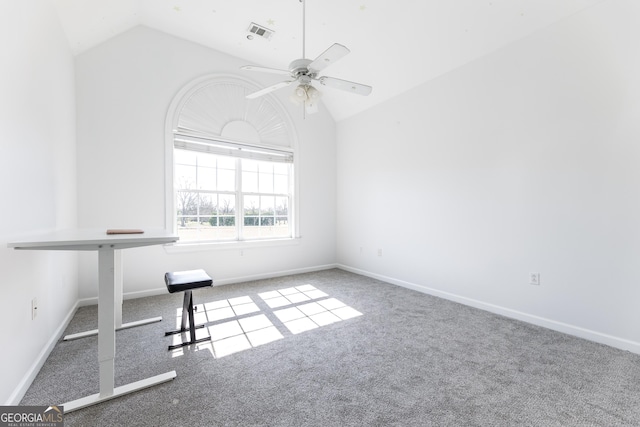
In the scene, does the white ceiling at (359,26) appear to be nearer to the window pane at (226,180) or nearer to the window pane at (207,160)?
the window pane at (207,160)

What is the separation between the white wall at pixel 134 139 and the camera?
3166 millimetres

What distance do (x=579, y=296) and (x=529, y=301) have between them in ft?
1.30

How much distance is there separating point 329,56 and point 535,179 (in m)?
2.34

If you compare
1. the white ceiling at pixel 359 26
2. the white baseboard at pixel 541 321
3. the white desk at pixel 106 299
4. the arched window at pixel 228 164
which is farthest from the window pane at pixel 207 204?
the white baseboard at pixel 541 321

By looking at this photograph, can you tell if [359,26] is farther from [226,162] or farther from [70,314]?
[70,314]

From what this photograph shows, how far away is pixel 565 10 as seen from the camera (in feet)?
7.79

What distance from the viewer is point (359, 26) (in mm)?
3180

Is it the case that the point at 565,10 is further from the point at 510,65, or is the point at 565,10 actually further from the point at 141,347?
the point at 141,347

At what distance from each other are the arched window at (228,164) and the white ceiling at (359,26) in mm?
707

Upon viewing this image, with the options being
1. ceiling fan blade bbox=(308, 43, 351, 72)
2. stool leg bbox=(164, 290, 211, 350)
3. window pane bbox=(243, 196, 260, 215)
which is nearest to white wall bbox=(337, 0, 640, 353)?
ceiling fan blade bbox=(308, 43, 351, 72)

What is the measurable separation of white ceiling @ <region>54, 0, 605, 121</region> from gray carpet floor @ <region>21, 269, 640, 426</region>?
9.61 ft

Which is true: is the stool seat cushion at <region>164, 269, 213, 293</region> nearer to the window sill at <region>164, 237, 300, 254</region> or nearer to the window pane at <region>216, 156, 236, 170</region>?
the window sill at <region>164, 237, 300, 254</region>

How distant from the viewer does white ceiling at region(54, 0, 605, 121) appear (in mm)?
2590

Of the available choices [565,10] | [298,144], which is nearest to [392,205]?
[298,144]
